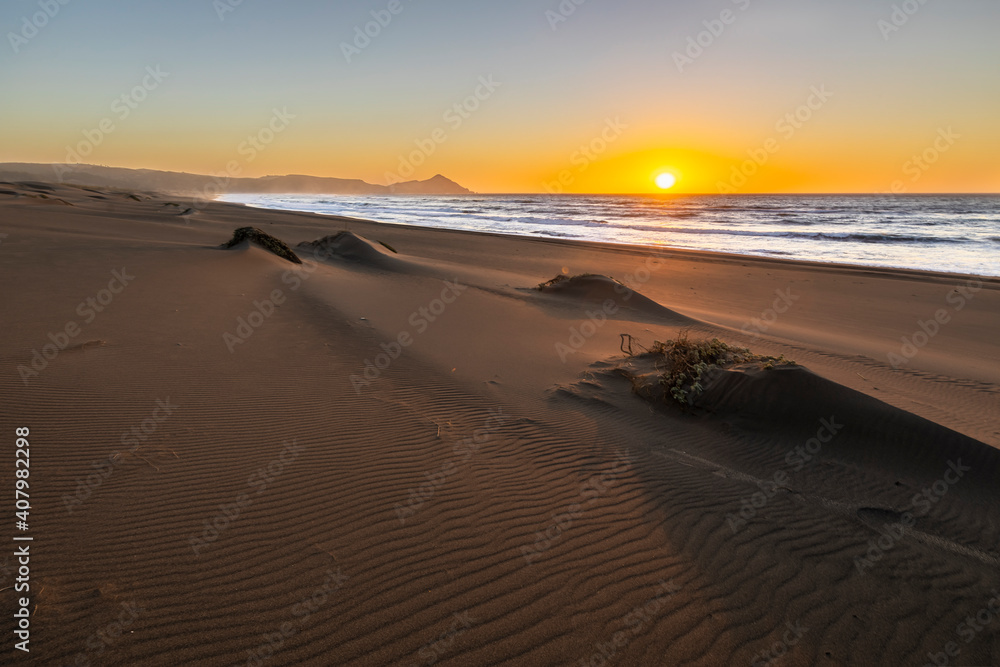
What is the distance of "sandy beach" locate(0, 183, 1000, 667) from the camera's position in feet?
8.30

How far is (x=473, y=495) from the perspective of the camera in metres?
3.70

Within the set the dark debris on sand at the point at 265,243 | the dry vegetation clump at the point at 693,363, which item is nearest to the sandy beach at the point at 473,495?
the dry vegetation clump at the point at 693,363

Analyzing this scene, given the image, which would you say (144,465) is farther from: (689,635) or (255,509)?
(689,635)

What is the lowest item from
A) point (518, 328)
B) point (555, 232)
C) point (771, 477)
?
point (771, 477)

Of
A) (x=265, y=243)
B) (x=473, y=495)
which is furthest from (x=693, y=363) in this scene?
(x=265, y=243)

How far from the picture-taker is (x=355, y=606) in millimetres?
2598

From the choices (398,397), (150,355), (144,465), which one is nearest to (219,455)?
(144,465)

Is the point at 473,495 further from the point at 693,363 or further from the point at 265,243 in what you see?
the point at 265,243

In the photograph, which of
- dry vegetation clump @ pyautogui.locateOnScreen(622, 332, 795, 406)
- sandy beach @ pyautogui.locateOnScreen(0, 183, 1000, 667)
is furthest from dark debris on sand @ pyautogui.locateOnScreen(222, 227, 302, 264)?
dry vegetation clump @ pyautogui.locateOnScreen(622, 332, 795, 406)

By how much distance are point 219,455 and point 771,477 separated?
4.79m

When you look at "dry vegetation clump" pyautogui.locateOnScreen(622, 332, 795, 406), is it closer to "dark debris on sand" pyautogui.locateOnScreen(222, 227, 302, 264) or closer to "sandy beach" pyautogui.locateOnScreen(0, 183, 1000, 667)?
"sandy beach" pyautogui.locateOnScreen(0, 183, 1000, 667)

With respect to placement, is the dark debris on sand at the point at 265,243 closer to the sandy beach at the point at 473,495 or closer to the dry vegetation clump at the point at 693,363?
the sandy beach at the point at 473,495

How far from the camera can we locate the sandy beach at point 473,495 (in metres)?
2.53

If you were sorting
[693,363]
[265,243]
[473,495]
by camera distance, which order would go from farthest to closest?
[265,243] < [693,363] < [473,495]
